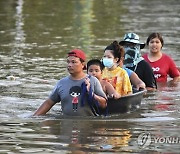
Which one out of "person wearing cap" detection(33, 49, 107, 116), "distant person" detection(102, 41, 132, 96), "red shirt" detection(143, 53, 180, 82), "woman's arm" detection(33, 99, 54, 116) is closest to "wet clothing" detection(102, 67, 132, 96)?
"distant person" detection(102, 41, 132, 96)

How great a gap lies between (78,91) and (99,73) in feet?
2.27

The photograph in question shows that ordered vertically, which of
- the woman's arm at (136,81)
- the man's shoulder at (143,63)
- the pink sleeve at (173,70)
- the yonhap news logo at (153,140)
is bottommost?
the yonhap news logo at (153,140)

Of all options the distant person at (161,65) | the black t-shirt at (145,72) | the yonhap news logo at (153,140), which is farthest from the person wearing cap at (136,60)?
the yonhap news logo at (153,140)

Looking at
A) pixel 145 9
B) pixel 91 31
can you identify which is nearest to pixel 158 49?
pixel 91 31

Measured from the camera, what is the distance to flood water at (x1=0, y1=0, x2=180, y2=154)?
1018 cm

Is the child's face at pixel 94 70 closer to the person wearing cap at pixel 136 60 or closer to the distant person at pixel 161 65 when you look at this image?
the person wearing cap at pixel 136 60

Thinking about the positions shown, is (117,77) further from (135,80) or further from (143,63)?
(143,63)

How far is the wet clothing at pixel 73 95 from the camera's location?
11812 mm

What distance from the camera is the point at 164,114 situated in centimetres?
1290

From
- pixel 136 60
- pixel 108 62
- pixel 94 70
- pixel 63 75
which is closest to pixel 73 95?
pixel 94 70

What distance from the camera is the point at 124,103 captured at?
12734 millimetres

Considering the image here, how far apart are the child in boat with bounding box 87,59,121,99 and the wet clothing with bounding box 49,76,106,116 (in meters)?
0.43

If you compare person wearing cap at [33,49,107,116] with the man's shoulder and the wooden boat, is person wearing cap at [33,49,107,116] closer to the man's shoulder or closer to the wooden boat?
the wooden boat

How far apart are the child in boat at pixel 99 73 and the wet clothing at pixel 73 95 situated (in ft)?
1.39
